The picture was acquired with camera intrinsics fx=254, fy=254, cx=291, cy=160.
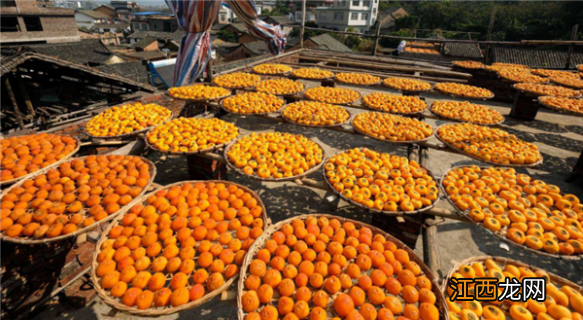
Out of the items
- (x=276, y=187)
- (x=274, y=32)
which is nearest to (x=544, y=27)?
(x=274, y=32)

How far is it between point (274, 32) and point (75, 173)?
9925 millimetres

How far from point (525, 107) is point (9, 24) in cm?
4886

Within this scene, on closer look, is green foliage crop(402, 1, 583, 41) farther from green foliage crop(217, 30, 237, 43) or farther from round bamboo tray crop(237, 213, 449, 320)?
round bamboo tray crop(237, 213, 449, 320)

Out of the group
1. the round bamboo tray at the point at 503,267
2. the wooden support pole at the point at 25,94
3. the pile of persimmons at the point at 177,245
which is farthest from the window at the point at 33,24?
the round bamboo tray at the point at 503,267

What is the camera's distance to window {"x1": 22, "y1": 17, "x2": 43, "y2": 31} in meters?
31.9

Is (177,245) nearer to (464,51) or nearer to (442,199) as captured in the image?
(442,199)

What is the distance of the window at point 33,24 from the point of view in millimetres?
31861

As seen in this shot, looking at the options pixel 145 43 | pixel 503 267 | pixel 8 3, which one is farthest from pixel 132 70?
pixel 8 3

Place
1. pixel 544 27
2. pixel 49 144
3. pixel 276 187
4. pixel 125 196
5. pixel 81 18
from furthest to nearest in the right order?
pixel 81 18
pixel 544 27
pixel 276 187
pixel 49 144
pixel 125 196

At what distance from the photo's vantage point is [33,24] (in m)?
32.5

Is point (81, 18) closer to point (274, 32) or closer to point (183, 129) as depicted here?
→ point (274, 32)

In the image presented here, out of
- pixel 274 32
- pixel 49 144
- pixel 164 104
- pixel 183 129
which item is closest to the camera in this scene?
pixel 49 144

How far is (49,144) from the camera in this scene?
468 cm

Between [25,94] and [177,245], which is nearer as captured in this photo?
[177,245]
